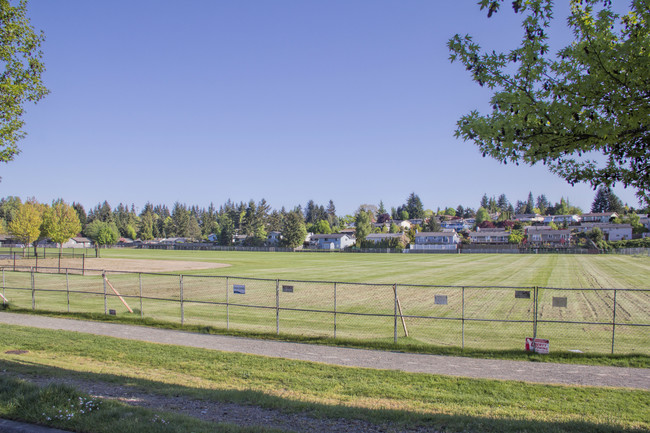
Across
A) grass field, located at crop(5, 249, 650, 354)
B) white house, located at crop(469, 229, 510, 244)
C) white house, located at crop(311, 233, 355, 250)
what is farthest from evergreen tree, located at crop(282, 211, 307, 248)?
→ grass field, located at crop(5, 249, 650, 354)

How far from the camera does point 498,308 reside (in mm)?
22297

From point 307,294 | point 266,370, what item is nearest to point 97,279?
point 307,294

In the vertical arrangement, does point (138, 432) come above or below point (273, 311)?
above

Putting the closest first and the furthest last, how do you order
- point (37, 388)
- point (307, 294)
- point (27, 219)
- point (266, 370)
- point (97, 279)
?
point (37, 388) < point (266, 370) < point (307, 294) < point (97, 279) < point (27, 219)

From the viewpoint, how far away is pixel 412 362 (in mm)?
12094

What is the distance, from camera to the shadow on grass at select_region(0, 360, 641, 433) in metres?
6.39

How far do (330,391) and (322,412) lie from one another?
1962 mm

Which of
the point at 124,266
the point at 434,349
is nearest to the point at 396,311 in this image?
the point at 434,349

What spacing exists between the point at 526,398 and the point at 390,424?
152 inches

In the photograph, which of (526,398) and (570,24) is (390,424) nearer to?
(526,398)

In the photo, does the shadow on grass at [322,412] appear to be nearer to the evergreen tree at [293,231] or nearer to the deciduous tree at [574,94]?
the deciduous tree at [574,94]

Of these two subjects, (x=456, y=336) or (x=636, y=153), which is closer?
(x=636, y=153)

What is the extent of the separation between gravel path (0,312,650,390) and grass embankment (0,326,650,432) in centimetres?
81

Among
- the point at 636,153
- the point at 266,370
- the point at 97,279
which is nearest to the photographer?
the point at 636,153
